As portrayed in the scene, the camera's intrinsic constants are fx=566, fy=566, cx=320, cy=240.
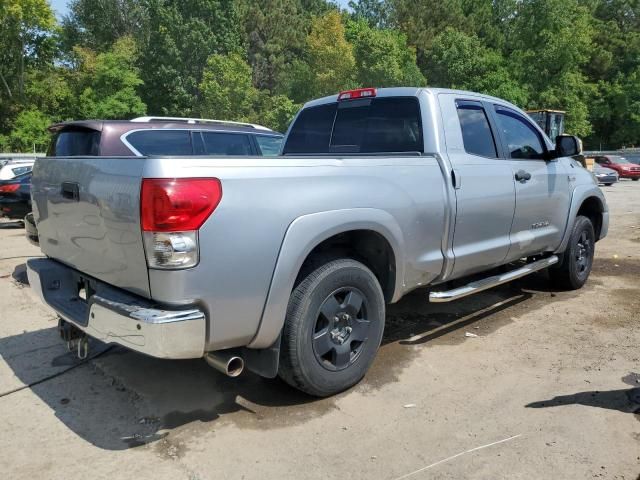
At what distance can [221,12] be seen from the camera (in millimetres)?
48500

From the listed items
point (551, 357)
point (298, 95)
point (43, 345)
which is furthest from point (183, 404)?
point (298, 95)

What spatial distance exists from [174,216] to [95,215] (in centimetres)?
73

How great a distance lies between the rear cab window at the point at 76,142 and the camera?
6.87 m

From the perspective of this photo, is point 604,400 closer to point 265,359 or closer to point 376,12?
point 265,359

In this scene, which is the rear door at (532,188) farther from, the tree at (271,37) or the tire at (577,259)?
the tree at (271,37)

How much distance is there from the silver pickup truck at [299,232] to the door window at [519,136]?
0.03 meters

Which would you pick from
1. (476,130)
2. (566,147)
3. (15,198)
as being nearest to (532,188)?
(566,147)

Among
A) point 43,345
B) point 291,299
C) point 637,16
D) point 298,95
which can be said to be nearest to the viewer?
point 291,299

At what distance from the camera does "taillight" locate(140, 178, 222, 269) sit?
2777mm

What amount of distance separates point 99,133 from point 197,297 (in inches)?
187

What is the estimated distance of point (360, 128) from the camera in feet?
15.8

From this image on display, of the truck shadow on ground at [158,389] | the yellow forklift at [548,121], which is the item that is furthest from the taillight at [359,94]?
the yellow forklift at [548,121]

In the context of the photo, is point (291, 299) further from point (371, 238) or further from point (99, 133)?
point (99, 133)

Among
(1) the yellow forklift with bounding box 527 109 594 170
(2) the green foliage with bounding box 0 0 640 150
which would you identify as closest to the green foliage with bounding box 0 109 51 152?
(2) the green foliage with bounding box 0 0 640 150
